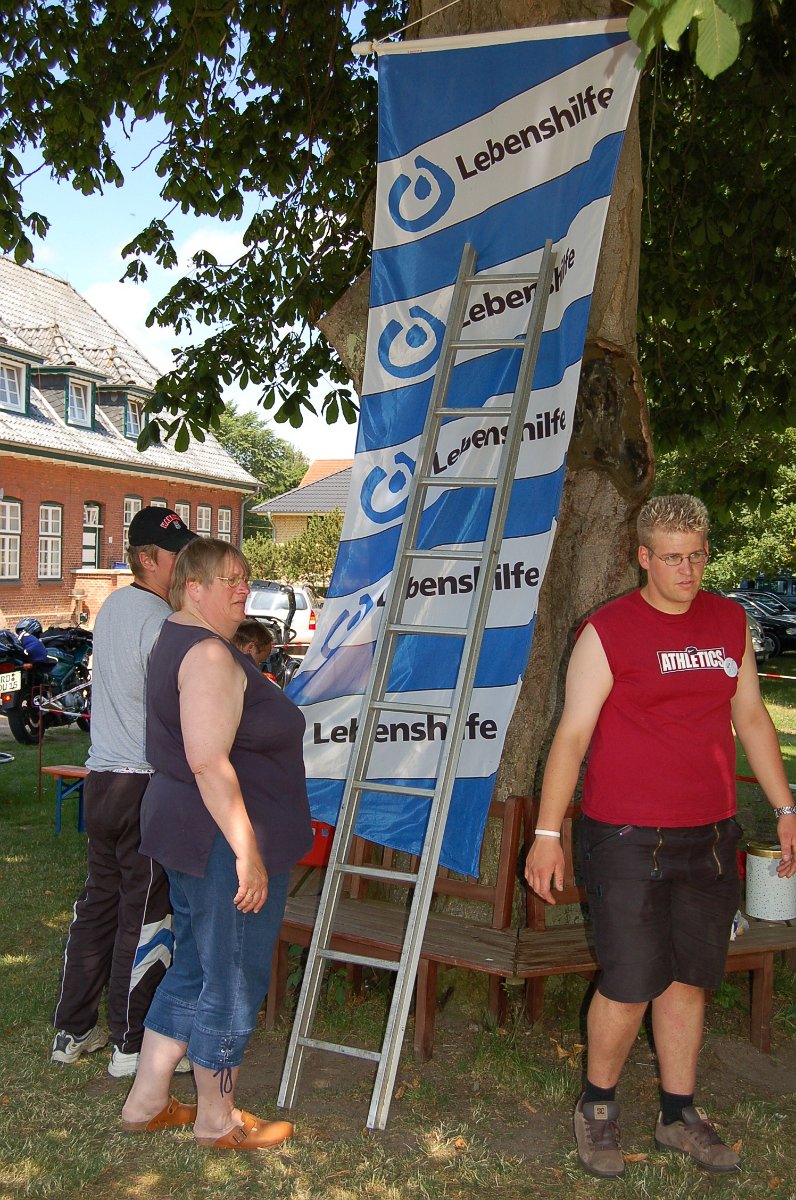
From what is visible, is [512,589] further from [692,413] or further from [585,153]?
[692,413]

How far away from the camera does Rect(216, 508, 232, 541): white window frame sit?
37219 mm

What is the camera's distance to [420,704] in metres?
4.42

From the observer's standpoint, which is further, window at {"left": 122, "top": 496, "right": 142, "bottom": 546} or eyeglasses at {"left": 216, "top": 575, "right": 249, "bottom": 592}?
window at {"left": 122, "top": 496, "right": 142, "bottom": 546}

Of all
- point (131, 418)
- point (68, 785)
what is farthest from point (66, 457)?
point (68, 785)

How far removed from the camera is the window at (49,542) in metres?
28.8

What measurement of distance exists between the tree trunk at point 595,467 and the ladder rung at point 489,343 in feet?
1.37

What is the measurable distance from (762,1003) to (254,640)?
255 centimetres

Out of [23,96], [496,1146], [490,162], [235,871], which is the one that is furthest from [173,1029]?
[23,96]

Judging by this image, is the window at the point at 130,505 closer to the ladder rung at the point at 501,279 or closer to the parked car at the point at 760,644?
Answer: the parked car at the point at 760,644

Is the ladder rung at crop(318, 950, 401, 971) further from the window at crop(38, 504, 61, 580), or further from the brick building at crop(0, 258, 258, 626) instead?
the window at crop(38, 504, 61, 580)

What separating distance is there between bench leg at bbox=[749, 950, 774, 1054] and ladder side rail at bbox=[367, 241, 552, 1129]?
1.45 m

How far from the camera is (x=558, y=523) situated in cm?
523

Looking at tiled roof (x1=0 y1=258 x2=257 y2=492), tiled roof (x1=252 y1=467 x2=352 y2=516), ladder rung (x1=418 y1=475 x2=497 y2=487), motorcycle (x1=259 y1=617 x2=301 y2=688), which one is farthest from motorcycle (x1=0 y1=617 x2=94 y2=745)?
tiled roof (x1=252 y1=467 x2=352 y2=516)

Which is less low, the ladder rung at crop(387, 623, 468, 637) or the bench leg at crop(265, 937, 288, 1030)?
the ladder rung at crop(387, 623, 468, 637)
